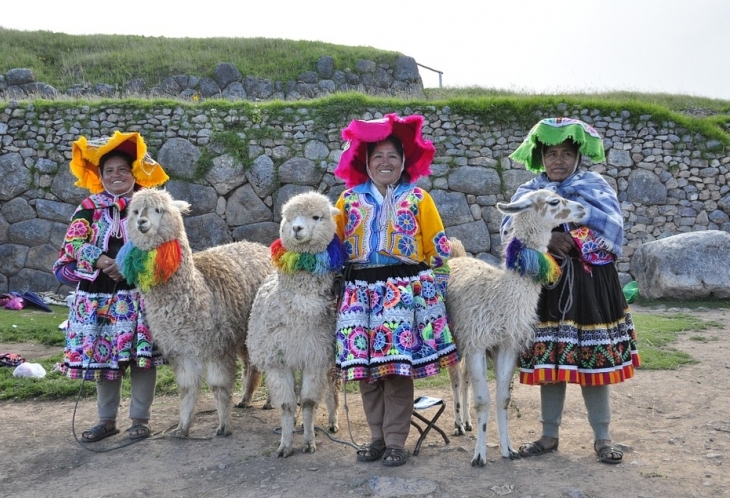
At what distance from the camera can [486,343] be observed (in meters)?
3.27

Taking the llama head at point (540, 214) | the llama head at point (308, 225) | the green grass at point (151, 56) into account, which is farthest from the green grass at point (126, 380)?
the green grass at point (151, 56)

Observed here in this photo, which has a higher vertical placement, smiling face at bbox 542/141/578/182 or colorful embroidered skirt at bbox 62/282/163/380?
smiling face at bbox 542/141/578/182

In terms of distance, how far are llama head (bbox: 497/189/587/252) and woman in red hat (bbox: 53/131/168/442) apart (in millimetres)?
2257

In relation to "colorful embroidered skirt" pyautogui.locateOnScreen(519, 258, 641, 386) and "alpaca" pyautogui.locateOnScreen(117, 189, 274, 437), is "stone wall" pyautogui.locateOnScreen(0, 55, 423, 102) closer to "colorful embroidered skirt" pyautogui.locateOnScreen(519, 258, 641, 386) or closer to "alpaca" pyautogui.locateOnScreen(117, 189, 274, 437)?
"alpaca" pyautogui.locateOnScreen(117, 189, 274, 437)

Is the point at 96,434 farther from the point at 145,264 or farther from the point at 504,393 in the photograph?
the point at 504,393

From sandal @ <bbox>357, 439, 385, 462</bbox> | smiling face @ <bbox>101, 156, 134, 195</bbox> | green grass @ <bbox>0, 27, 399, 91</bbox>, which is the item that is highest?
green grass @ <bbox>0, 27, 399, 91</bbox>

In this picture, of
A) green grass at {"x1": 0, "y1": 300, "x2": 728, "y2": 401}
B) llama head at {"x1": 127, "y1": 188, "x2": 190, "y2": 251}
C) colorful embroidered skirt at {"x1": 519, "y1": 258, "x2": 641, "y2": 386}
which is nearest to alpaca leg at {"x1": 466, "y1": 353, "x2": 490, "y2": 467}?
colorful embroidered skirt at {"x1": 519, "y1": 258, "x2": 641, "y2": 386}

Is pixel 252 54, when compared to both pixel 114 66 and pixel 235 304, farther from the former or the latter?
pixel 235 304

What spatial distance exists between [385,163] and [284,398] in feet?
4.63

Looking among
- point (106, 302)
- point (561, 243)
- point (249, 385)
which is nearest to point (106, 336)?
point (106, 302)

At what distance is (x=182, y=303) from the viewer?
367cm

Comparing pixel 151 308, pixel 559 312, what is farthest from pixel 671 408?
pixel 151 308

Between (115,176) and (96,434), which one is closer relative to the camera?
(96,434)

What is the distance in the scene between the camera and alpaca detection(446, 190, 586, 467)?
3.21 metres
